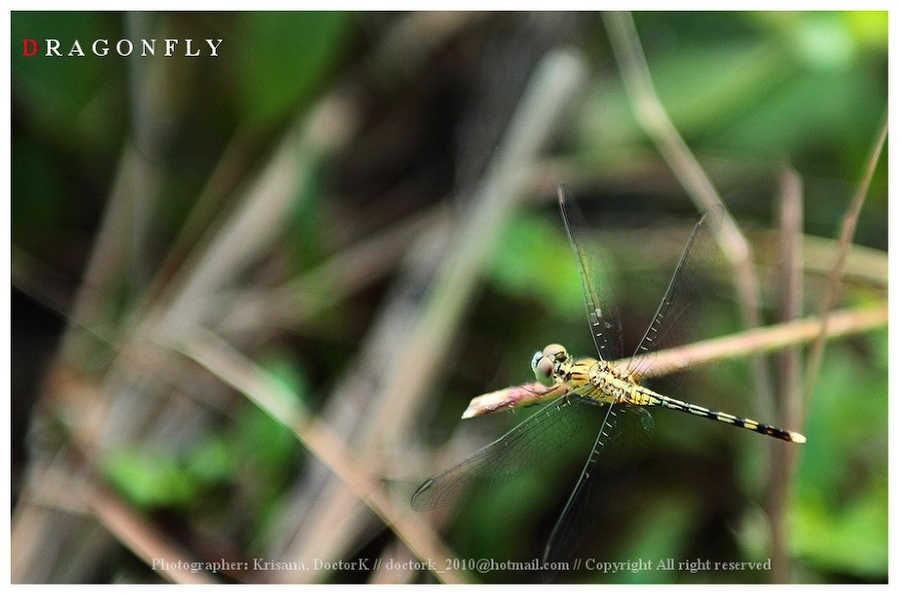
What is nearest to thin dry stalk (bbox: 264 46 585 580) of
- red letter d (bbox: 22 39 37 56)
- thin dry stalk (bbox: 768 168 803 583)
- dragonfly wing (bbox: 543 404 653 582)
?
dragonfly wing (bbox: 543 404 653 582)

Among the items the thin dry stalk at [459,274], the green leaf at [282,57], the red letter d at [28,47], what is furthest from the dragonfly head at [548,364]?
the red letter d at [28,47]

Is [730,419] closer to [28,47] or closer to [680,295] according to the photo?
[680,295]

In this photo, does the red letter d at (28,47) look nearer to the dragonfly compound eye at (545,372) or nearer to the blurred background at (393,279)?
the blurred background at (393,279)

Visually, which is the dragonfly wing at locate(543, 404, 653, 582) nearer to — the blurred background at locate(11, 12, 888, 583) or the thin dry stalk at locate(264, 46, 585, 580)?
the blurred background at locate(11, 12, 888, 583)

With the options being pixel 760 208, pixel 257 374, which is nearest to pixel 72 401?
pixel 257 374

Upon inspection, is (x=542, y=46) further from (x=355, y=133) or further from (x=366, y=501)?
(x=366, y=501)

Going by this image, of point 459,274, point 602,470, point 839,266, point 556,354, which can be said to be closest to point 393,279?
point 459,274

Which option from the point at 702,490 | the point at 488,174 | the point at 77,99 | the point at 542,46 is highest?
the point at 542,46
